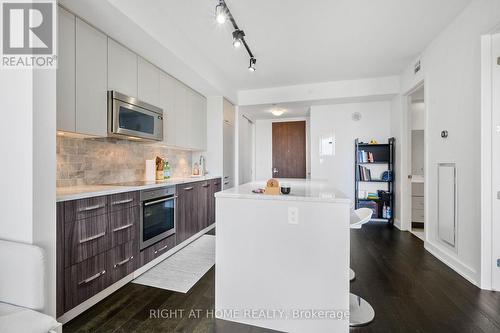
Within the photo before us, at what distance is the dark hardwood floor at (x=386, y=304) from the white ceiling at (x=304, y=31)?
Result: 2.50 metres

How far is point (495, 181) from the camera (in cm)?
205

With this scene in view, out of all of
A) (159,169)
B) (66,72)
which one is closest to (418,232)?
(159,169)

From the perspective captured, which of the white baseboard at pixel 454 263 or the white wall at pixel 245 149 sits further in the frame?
the white wall at pixel 245 149

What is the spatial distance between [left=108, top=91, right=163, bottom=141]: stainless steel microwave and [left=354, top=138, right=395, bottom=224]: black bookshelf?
3.71 meters

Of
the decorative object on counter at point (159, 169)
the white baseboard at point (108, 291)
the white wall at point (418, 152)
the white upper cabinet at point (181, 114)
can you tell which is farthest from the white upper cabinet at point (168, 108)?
the white wall at point (418, 152)

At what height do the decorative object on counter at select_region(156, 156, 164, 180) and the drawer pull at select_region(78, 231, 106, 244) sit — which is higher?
the decorative object on counter at select_region(156, 156, 164, 180)

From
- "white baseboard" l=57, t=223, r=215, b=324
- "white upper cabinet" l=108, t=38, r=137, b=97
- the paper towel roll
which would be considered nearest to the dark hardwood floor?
"white baseboard" l=57, t=223, r=215, b=324

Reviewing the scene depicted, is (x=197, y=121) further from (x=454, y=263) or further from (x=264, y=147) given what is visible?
(x=454, y=263)

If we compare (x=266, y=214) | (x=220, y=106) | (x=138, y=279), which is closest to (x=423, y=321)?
(x=266, y=214)

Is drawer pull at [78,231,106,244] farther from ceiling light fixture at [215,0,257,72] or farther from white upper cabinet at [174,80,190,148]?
ceiling light fixture at [215,0,257,72]

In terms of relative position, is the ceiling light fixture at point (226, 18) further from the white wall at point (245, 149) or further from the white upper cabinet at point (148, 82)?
the white wall at point (245, 149)

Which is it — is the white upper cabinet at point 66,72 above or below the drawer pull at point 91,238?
above

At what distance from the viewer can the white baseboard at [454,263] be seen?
2222 mm

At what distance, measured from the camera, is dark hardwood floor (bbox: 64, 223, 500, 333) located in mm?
1618
